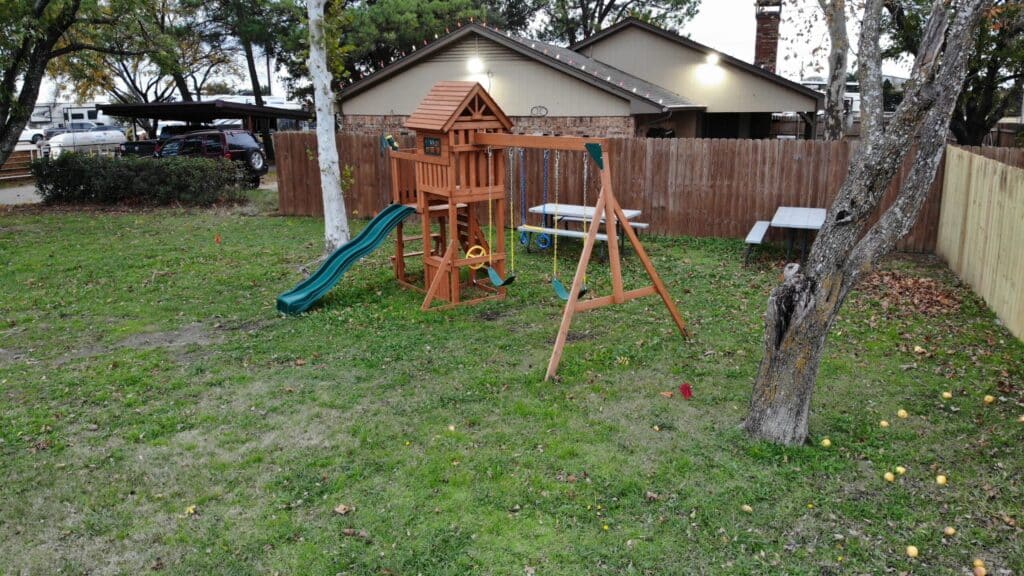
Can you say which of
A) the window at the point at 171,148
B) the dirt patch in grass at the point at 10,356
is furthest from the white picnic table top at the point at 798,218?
the window at the point at 171,148

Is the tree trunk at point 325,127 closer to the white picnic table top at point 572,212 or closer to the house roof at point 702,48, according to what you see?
the white picnic table top at point 572,212

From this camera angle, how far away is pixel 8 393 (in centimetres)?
692

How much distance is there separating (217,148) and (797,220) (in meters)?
16.4

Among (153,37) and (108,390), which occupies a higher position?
(153,37)

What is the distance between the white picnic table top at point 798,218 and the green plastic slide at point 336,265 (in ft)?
17.2

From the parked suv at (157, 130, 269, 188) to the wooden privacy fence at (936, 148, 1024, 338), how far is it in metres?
16.9

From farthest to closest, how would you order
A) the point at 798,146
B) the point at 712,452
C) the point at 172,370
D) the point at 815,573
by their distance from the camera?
the point at 798,146
the point at 172,370
the point at 712,452
the point at 815,573

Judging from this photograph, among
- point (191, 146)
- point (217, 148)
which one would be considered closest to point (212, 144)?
point (217, 148)

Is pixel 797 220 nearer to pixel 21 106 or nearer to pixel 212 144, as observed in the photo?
pixel 21 106

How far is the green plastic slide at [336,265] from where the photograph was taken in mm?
9148

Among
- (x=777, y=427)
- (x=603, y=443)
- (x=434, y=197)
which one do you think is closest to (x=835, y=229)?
(x=777, y=427)

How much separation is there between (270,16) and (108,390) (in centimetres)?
2738

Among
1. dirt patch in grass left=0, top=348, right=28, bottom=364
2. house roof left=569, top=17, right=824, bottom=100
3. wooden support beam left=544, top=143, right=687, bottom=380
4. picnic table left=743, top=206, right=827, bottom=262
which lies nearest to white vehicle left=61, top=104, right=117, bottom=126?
house roof left=569, top=17, right=824, bottom=100

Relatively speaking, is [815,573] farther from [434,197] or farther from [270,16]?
[270,16]
